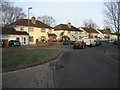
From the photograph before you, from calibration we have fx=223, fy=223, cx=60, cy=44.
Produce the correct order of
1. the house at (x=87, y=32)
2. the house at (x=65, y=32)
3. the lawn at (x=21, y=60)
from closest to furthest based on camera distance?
the lawn at (x=21, y=60) → the house at (x=65, y=32) → the house at (x=87, y=32)

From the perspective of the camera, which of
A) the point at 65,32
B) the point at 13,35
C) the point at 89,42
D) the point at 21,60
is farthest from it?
the point at 65,32

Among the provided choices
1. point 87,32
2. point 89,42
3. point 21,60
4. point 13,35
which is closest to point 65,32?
point 87,32

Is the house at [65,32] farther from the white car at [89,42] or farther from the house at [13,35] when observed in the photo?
the white car at [89,42]

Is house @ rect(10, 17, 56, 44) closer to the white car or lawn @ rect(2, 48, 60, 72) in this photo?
the white car

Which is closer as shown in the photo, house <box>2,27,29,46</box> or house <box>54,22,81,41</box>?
house <box>2,27,29,46</box>

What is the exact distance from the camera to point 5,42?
5088cm

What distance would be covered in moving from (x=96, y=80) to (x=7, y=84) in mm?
4008

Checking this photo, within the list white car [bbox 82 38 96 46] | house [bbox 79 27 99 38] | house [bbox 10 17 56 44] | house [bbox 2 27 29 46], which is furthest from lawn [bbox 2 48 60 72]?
house [bbox 79 27 99 38]

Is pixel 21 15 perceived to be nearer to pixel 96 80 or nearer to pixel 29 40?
pixel 29 40

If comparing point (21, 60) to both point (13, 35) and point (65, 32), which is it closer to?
point (13, 35)

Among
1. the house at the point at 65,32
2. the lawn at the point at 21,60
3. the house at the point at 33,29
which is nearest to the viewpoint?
the lawn at the point at 21,60

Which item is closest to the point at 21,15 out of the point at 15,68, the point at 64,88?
the point at 15,68

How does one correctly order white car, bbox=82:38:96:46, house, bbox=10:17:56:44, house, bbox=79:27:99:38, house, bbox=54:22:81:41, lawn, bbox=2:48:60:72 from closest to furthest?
lawn, bbox=2:48:60:72 < white car, bbox=82:38:96:46 < house, bbox=10:17:56:44 < house, bbox=54:22:81:41 < house, bbox=79:27:99:38

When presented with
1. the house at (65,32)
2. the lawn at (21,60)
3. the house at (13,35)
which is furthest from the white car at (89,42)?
the house at (65,32)
